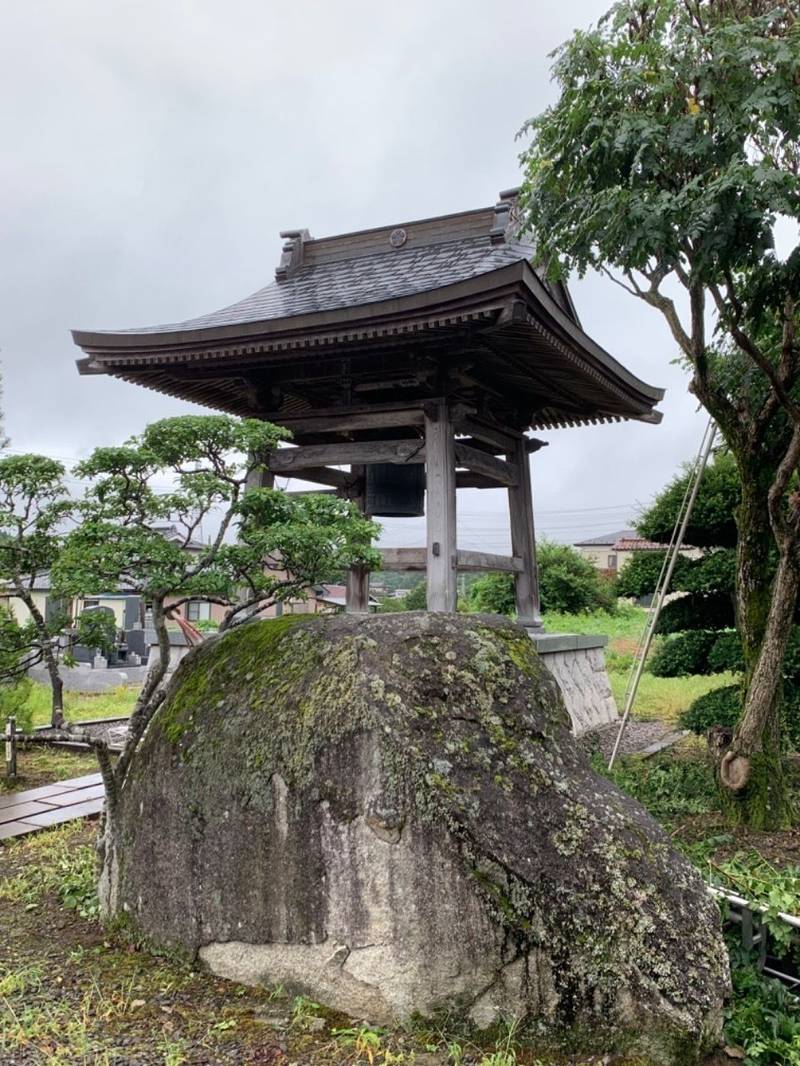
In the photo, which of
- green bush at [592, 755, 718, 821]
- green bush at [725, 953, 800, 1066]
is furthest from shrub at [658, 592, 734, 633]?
green bush at [725, 953, 800, 1066]

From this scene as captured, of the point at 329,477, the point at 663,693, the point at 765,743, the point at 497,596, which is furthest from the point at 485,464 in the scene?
the point at 497,596

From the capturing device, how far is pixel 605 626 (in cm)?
2258

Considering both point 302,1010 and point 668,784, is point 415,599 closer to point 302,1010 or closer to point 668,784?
point 668,784

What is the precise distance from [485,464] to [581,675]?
3.36m

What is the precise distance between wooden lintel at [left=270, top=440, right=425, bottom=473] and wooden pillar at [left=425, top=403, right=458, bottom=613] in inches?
14.4

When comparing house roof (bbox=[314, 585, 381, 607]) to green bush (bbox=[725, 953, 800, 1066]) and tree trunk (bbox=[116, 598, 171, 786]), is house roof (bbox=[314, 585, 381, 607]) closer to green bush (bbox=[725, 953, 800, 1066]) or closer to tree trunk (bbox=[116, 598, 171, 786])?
tree trunk (bbox=[116, 598, 171, 786])

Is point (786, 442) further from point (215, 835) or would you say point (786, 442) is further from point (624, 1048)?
point (215, 835)

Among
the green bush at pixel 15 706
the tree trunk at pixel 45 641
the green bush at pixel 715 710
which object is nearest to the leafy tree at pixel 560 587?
Result: the green bush at pixel 715 710

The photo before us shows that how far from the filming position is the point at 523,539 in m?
9.45

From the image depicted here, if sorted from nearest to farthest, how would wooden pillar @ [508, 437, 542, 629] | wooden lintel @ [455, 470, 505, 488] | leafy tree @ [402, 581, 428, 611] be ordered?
wooden pillar @ [508, 437, 542, 629]
wooden lintel @ [455, 470, 505, 488]
leafy tree @ [402, 581, 428, 611]

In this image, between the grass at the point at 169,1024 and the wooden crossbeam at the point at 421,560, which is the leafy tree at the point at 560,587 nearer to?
the wooden crossbeam at the point at 421,560

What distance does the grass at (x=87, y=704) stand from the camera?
35.2ft

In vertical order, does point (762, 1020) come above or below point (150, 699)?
below

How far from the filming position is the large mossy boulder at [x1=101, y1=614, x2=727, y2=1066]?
9.19 ft
